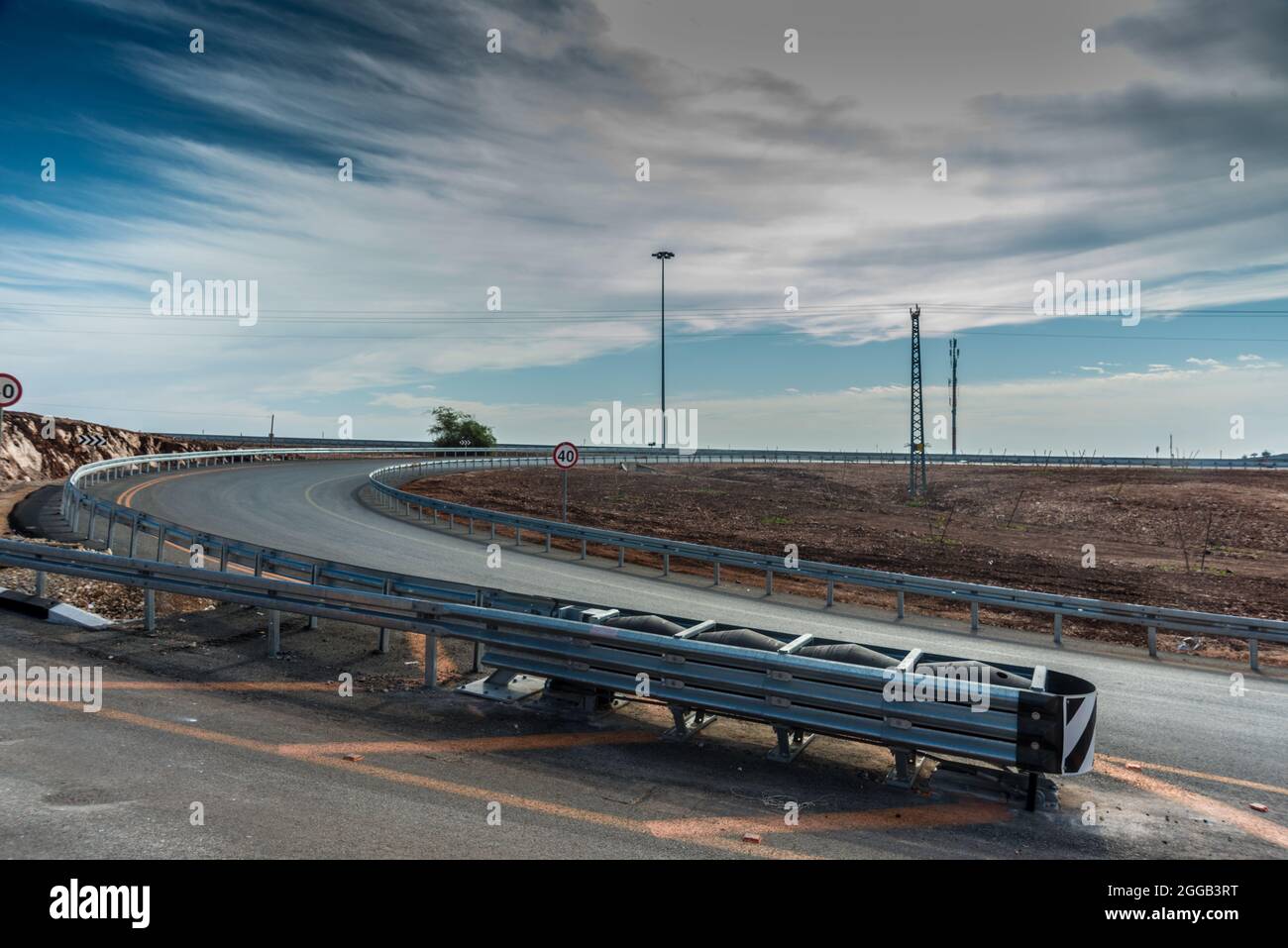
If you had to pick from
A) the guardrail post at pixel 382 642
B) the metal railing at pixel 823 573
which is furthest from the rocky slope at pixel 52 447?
the guardrail post at pixel 382 642

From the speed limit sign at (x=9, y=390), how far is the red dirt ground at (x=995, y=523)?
517 inches

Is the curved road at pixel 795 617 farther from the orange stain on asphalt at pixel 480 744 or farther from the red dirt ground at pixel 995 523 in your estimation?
the orange stain on asphalt at pixel 480 744

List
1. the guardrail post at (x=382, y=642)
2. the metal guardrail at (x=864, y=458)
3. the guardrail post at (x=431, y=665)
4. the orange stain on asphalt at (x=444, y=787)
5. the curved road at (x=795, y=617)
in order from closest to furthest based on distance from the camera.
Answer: the orange stain on asphalt at (x=444, y=787) < the curved road at (x=795, y=617) < the guardrail post at (x=431, y=665) < the guardrail post at (x=382, y=642) < the metal guardrail at (x=864, y=458)

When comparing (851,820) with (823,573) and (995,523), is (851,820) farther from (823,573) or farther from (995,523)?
(995,523)

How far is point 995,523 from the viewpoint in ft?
115

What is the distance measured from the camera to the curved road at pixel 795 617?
7.78 meters

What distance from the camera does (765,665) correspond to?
253 inches

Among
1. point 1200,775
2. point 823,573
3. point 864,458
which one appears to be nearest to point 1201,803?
point 1200,775

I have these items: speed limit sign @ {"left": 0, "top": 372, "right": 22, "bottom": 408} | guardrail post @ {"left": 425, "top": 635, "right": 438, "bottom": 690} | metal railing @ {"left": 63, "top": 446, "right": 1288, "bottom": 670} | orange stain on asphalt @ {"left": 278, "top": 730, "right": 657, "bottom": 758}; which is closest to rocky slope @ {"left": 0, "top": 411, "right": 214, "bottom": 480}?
metal railing @ {"left": 63, "top": 446, "right": 1288, "bottom": 670}

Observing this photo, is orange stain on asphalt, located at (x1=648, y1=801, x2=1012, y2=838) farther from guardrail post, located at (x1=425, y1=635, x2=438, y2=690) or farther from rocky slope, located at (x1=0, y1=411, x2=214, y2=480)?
rocky slope, located at (x1=0, y1=411, x2=214, y2=480)
